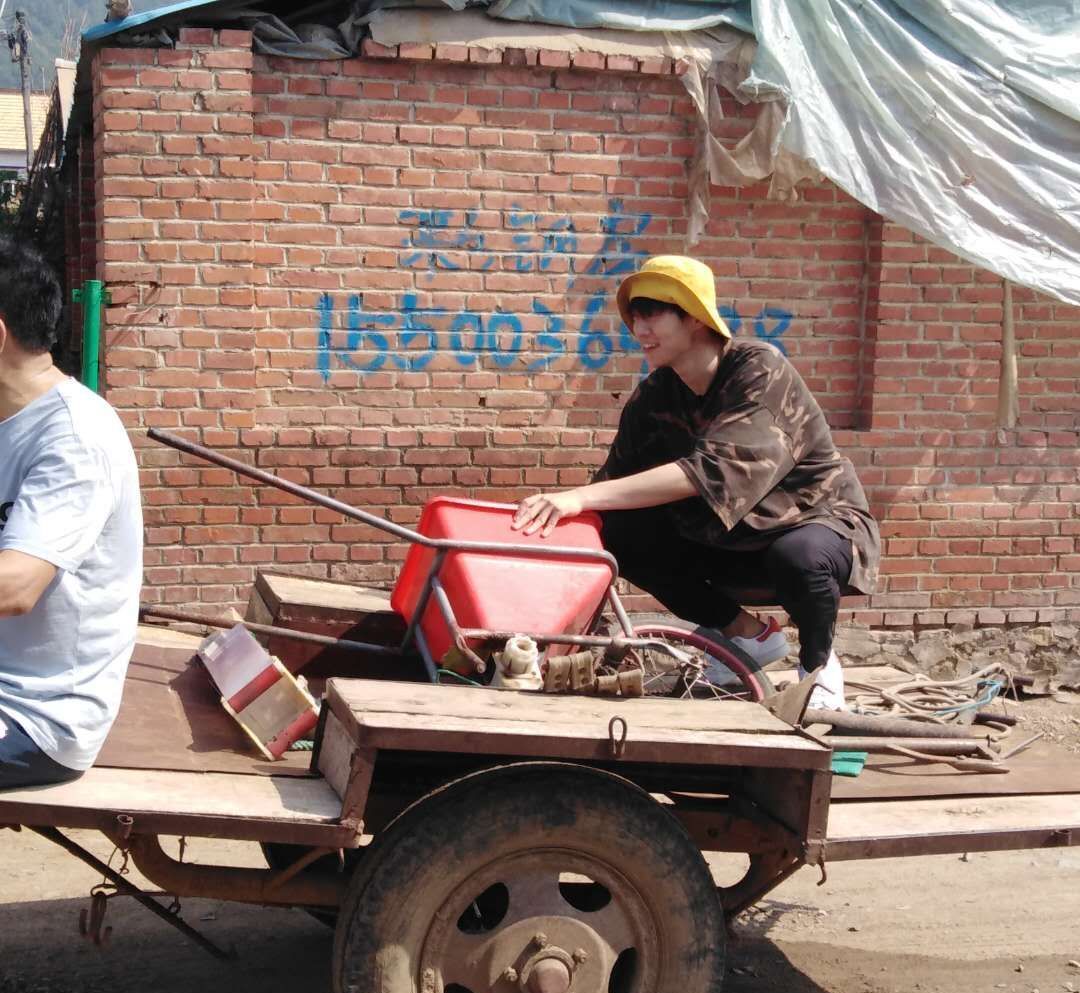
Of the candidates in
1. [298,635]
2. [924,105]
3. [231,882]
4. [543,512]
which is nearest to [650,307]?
[543,512]

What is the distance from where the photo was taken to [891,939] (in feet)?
14.4

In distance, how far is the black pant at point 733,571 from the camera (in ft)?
13.2

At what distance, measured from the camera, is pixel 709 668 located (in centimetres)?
419

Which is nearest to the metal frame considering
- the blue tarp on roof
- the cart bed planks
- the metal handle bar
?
the metal handle bar

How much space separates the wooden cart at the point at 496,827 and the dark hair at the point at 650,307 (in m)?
1.30

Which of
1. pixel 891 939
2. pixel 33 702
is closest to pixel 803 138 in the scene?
pixel 891 939

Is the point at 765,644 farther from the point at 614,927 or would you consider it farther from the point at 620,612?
the point at 614,927

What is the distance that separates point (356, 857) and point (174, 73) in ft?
12.0

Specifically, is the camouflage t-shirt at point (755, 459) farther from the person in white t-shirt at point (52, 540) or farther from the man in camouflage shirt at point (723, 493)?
the person in white t-shirt at point (52, 540)

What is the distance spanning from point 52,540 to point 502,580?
3.86 feet

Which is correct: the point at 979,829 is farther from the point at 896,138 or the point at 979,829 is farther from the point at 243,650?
the point at 896,138

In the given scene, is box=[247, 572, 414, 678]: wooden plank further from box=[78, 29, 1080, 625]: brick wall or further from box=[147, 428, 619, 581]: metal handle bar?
box=[78, 29, 1080, 625]: brick wall

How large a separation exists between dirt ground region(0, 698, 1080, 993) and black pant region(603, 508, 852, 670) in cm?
92

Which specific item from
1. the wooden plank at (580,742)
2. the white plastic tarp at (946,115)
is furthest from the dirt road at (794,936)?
the white plastic tarp at (946,115)
